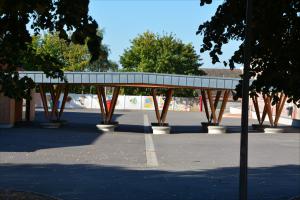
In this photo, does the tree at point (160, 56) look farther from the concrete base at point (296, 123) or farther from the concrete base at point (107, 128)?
the concrete base at point (107, 128)

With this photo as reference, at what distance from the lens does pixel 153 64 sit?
71.6m

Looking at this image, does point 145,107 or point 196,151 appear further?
point 145,107

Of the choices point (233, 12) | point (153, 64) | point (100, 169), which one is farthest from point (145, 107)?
point (233, 12)

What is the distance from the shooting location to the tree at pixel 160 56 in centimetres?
7138

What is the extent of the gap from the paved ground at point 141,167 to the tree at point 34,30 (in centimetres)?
262

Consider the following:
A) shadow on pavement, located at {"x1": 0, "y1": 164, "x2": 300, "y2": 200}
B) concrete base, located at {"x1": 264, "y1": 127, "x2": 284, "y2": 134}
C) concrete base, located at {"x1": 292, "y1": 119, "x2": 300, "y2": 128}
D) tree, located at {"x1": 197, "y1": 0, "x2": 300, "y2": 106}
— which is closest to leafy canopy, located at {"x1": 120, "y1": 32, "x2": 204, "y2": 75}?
concrete base, located at {"x1": 292, "y1": 119, "x2": 300, "y2": 128}

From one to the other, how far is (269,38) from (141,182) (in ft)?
16.2

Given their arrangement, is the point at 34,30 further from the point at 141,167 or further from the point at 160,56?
the point at 160,56

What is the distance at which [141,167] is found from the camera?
14055 millimetres

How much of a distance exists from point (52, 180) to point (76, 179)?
0.53 m

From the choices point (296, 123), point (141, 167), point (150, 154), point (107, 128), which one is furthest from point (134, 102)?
point (141, 167)

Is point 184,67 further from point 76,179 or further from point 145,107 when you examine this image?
point 76,179

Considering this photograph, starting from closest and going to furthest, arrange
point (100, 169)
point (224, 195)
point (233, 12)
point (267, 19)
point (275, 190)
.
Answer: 1. point (267, 19)
2. point (233, 12)
3. point (224, 195)
4. point (275, 190)
5. point (100, 169)

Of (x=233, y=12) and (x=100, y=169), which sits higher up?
(x=233, y=12)
